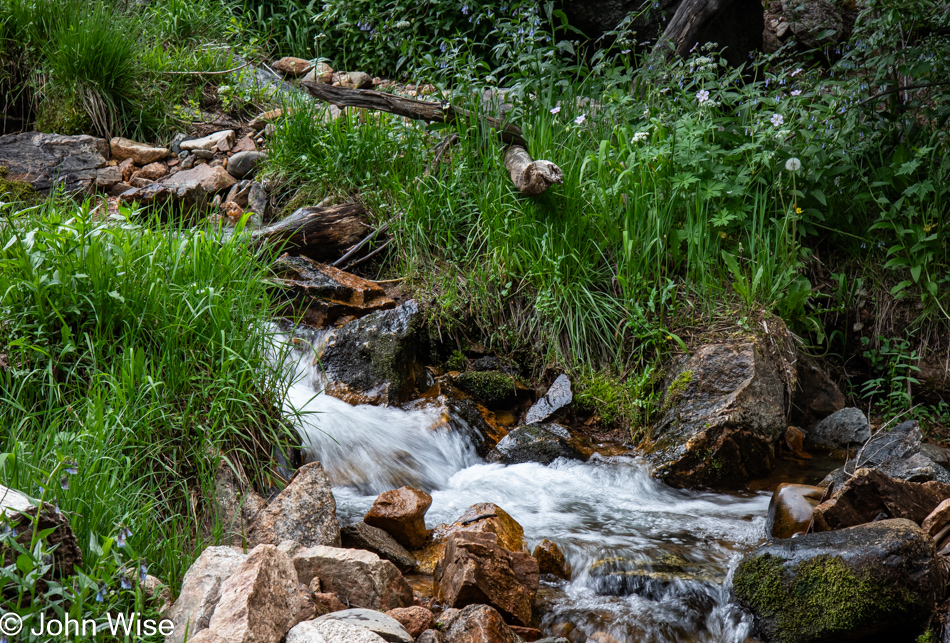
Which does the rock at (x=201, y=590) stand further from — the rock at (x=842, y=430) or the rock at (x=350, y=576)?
the rock at (x=842, y=430)

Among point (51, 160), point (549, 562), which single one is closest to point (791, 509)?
point (549, 562)

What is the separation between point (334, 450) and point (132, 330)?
1.11 m

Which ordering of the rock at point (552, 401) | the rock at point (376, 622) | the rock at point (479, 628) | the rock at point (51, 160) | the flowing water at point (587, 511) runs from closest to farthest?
the rock at point (376, 622) → the rock at point (479, 628) → the flowing water at point (587, 511) → the rock at point (552, 401) → the rock at point (51, 160)

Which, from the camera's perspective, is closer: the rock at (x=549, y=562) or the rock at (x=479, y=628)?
the rock at (x=479, y=628)

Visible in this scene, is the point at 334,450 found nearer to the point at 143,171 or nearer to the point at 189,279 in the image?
the point at 189,279

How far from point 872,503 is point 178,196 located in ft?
15.1

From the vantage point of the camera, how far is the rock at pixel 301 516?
231cm

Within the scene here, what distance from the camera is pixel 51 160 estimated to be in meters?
5.09

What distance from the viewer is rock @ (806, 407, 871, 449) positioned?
12.0 feet

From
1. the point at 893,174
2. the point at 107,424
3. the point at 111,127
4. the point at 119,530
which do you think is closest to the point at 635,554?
Result: the point at 119,530

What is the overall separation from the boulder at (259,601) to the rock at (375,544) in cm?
59

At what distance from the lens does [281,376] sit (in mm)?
2846

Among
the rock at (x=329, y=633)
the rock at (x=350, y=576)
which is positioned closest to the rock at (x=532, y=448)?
the rock at (x=350, y=576)

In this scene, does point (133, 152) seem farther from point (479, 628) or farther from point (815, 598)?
point (815, 598)
